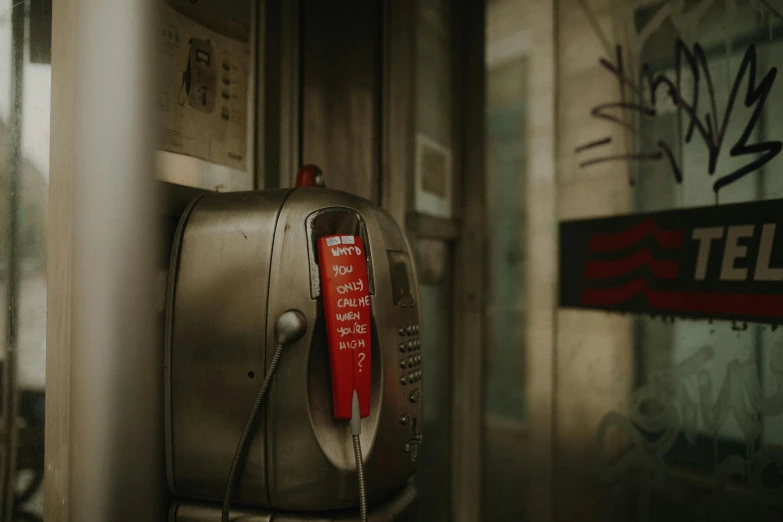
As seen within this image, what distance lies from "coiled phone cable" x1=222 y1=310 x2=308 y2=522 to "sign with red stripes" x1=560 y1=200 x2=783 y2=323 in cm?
92

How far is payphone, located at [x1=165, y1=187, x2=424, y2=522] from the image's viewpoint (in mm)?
809

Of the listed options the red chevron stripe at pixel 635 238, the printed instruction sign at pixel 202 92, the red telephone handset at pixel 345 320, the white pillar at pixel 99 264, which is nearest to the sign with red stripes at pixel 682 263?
the red chevron stripe at pixel 635 238

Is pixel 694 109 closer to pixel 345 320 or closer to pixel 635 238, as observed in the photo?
pixel 635 238

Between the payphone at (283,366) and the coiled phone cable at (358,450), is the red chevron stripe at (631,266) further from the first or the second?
the coiled phone cable at (358,450)

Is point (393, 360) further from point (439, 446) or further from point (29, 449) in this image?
point (439, 446)

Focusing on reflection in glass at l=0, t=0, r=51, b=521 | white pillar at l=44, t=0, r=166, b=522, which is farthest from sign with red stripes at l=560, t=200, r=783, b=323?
reflection in glass at l=0, t=0, r=51, b=521

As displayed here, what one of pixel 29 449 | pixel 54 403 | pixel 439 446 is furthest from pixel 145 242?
pixel 439 446

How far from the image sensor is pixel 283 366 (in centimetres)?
81

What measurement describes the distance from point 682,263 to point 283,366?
1.01 metres

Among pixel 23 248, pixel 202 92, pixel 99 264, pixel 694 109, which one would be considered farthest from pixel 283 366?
pixel 694 109

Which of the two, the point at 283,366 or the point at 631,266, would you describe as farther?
the point at 631,266

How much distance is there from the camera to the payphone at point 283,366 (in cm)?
81

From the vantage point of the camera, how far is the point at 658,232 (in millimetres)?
A: 1292

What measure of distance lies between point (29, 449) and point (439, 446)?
1.17m
